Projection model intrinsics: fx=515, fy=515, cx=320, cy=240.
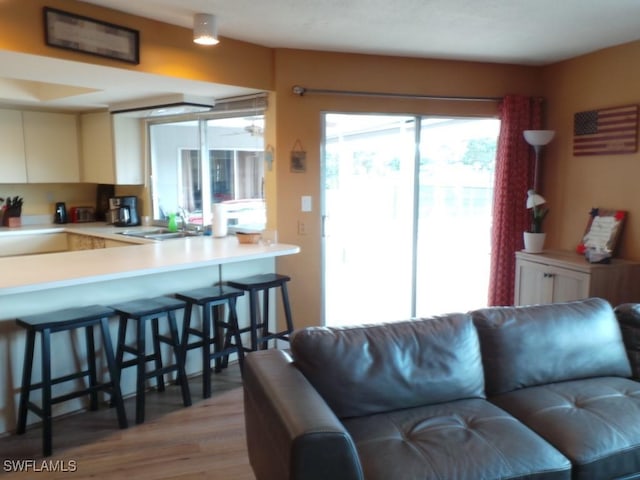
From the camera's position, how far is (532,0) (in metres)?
2.94

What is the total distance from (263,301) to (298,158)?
1.16 meters

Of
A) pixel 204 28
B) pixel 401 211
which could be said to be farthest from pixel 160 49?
pixel 401 211

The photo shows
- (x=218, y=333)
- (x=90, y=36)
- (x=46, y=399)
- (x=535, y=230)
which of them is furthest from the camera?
(x=535, y=230)

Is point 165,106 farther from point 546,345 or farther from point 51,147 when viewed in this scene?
point 546,345

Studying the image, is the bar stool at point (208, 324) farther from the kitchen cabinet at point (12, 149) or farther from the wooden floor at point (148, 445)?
the kitchen cabinet at point (12, 149)

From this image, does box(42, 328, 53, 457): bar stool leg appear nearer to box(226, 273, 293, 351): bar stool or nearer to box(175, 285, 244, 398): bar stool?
box(175, 285, 244, 398): bar stool

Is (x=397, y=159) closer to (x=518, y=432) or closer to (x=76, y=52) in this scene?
(x=76, y=52)

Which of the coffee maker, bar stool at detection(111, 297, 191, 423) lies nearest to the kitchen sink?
the coffee maker

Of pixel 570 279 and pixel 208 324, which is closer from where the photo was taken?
pixel 208 324

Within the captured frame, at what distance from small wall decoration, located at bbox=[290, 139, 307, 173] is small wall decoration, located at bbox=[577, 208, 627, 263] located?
228 centimetres

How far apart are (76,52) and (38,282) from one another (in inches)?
52.1

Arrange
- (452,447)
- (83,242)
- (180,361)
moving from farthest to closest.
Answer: (83,242) → (180,361) → (452,447)

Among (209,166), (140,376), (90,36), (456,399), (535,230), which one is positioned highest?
(90,36)

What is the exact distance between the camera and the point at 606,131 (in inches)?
158
